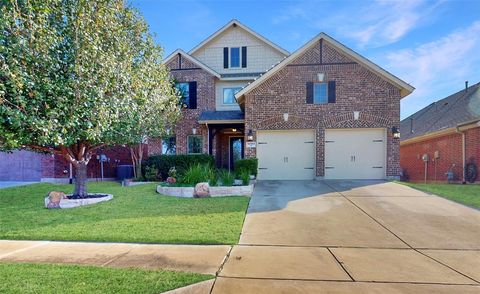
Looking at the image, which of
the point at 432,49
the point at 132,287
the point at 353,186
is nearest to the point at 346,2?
the point at 432,49

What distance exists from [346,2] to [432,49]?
4.78 metres

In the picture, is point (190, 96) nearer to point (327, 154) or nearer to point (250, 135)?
point (250, 135)

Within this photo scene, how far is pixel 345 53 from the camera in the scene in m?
12.5

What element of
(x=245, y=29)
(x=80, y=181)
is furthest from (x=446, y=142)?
(x=80, y=181)

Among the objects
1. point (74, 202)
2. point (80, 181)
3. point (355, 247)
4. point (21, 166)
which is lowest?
point (355, 247)

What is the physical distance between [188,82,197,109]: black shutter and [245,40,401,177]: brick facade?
466 cm

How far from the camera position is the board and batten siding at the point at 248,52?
17.9 metres

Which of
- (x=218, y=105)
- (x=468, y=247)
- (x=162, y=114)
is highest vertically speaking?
(x=218, y=105)

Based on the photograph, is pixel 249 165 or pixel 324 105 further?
pixel 324 105

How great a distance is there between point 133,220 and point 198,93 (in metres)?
11.1

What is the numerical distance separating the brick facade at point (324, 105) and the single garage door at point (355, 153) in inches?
10.8

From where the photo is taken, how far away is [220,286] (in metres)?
3.29

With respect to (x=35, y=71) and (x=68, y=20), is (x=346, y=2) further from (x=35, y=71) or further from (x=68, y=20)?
(x=35, y=71)

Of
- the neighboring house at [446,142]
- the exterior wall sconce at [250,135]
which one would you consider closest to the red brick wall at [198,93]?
the exterior wall sconce at [250,135]
